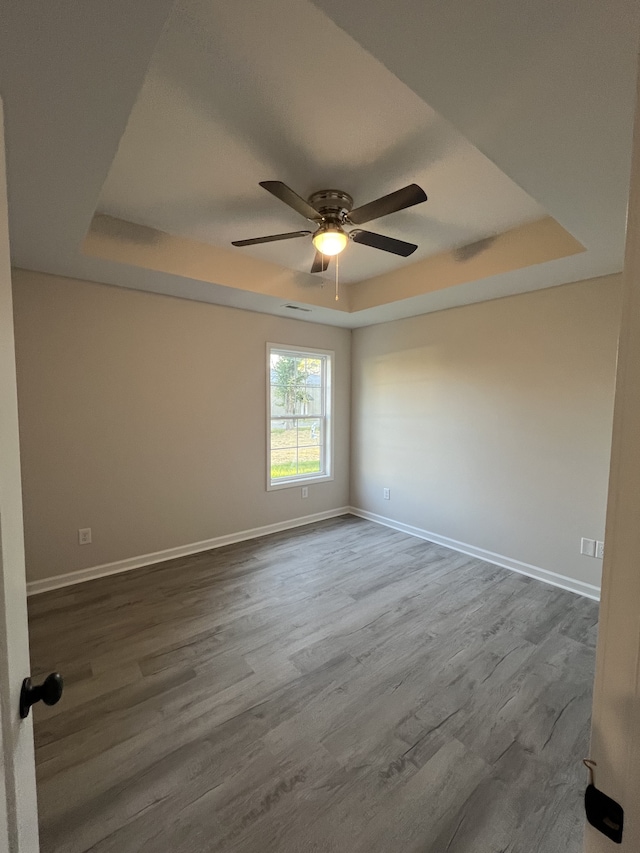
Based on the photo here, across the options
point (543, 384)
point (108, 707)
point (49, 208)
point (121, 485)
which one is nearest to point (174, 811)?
point (108, 707)

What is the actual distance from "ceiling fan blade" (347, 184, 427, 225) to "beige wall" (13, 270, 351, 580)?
6.64 ft

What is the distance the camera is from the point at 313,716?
1.71 meters

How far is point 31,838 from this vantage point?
714 millimetres

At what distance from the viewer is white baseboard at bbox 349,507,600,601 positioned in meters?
2.86

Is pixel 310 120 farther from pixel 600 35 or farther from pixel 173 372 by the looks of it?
pixel 173 372

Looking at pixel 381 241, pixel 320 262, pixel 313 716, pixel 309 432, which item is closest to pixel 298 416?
pixel 309 432

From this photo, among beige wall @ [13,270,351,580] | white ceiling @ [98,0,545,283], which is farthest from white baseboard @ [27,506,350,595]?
white ceiling @ [98,0,545,283]

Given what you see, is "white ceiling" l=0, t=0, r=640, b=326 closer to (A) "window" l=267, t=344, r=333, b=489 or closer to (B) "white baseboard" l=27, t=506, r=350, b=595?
(A) "window" l=267, t=344, r=333, b=489

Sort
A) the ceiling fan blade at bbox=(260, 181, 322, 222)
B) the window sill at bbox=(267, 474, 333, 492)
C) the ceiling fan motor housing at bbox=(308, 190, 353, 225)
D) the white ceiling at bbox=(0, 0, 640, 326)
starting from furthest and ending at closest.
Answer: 1. the window sill at bbox=(267, 474, 333, 492)
2. the ceiling fan motor housing at bbox=(308, 190, 353, 225)
3. the ceiling fan blade at bbox=(260, 181, 322, 222)
4. the white ceiling at bbox=(0, 0, 640, 326)

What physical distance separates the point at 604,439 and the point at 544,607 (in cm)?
132

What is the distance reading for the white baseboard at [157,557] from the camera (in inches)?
112

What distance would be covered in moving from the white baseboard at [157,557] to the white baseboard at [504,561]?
3.31 ft

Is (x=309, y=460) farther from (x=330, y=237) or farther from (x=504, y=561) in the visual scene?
(x=330, y=237)

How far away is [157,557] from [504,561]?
3.18 meters
